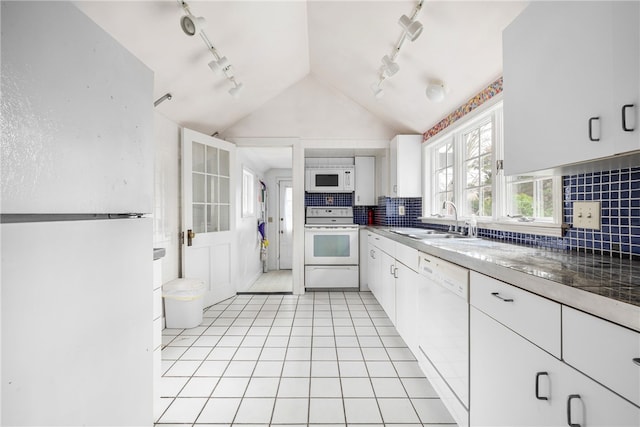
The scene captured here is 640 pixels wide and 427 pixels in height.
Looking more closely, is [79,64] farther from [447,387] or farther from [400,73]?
[400,73]

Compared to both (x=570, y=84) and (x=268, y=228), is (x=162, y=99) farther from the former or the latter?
(x=268, y=228)

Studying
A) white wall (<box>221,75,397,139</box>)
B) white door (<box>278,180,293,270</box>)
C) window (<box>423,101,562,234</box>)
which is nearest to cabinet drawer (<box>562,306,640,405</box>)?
window (<box>423,101,562,234</box>)

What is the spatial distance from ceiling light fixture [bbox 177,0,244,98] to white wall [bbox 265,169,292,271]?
2.94 m

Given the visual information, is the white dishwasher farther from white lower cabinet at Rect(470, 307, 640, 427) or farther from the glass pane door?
the glass pane door

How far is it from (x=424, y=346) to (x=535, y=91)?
149cm

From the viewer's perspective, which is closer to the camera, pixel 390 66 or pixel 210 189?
pixel 390 66

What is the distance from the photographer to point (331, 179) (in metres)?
4.21

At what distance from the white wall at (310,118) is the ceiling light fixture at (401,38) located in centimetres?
96

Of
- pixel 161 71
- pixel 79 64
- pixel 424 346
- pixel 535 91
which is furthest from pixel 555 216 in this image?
pixel 161 71

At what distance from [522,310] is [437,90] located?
6.62 ft

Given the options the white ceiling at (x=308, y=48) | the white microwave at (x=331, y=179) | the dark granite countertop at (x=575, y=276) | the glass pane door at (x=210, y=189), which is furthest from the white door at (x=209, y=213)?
the dark granite countertop at (x=575, y=276)

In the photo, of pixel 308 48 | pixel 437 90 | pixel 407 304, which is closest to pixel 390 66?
pixel 437 90

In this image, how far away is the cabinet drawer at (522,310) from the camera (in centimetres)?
82

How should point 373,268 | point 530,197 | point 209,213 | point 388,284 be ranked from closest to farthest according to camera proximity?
point 530,197 → point 388,284 → point 209,213 → point 373,268
